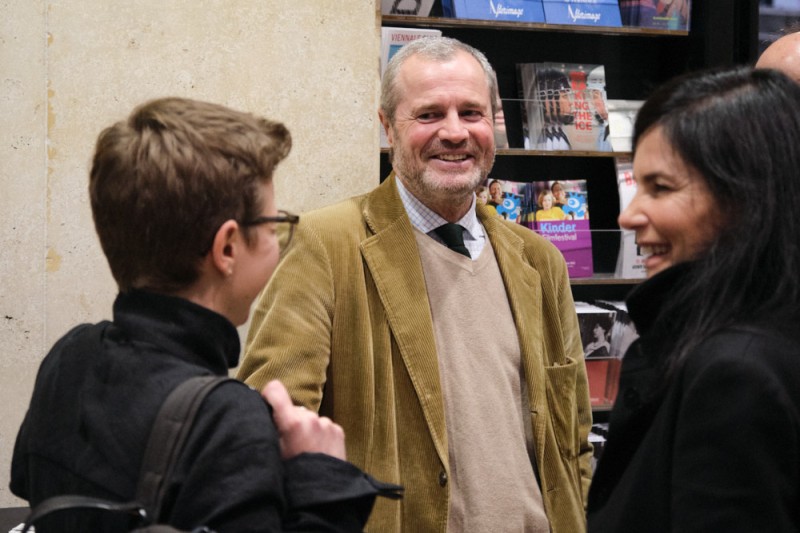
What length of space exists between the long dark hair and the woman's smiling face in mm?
15

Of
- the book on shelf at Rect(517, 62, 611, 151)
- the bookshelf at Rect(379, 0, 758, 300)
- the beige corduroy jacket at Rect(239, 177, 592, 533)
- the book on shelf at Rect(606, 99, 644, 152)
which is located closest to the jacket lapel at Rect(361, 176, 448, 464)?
the beige corduroy jacket at Rect(239, 177, 592, 533)

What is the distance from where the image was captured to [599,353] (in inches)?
141

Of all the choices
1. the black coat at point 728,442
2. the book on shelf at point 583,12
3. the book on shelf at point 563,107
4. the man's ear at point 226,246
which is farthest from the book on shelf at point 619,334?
the man's ear at point 226,246

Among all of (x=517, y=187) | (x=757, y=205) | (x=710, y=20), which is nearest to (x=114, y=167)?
(x=757, y=205)

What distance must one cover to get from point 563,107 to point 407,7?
2.44 ft

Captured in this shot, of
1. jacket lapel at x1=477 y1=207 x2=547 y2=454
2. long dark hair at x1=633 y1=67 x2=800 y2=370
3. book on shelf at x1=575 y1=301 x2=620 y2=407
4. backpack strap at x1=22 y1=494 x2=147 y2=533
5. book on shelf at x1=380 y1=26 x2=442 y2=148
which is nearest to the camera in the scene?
backpack strap at x1=22 y1=494 x2=147 y2=533

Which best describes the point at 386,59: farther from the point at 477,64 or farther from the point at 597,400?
the point at 597,400

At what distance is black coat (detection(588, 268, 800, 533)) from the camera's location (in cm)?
101

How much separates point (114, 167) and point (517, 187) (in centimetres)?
266

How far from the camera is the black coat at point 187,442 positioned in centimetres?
101

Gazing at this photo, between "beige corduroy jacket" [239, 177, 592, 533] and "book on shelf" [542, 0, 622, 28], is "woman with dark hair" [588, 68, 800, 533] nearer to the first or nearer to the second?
"beige corduroy jacket" [239, 177, 592, 533]

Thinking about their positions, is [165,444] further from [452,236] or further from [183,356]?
[452,236]

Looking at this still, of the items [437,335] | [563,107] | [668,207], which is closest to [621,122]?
[563,107]

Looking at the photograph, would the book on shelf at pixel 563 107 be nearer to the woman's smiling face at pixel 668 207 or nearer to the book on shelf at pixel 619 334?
the book on shelf at pixel 619 334
